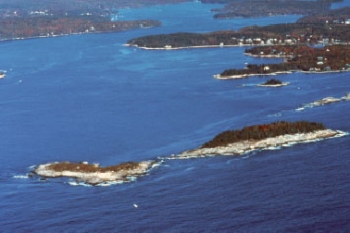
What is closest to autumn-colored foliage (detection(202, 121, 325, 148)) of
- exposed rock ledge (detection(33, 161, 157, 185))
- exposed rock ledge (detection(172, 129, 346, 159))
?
exposed rock ledge (detection(172, 129, 346, 159))

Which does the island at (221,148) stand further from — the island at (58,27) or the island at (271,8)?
the island at (271,8)

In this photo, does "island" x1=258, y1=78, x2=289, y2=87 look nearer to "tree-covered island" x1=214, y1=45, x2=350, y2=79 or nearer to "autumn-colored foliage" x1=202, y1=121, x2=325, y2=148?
"tree-covered island" x1=214, y1=45, x2=350, y2=79

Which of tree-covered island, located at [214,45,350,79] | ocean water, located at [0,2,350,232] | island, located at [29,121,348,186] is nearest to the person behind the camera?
ocean water, located at [0,2,350,232]

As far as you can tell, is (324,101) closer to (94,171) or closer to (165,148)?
(165,148)

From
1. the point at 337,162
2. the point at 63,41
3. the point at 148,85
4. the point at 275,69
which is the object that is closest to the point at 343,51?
the point at 275,69

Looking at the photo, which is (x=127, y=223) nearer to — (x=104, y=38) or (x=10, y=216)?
(x=10, y=216)

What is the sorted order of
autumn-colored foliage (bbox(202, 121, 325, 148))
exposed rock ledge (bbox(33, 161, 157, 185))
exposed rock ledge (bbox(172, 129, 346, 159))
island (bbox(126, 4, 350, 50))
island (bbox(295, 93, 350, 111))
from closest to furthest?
exposed rock ledge (bbox(33, 161, 157, 185))
exposed rock ledge (bbox(172, 129, 346, 159))
autumn-colored foliage (bbox(202, 121, 325, 148))
island (bbox(295, 93, 350, 111))
island (bbox(126, 4, 350, 50))

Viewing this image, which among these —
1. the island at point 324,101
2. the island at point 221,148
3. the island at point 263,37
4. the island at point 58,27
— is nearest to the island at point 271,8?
the island at point 58,27
